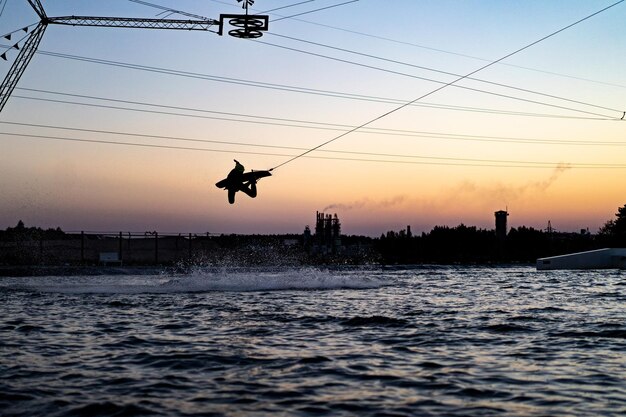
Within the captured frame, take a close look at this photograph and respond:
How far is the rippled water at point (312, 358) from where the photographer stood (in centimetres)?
977

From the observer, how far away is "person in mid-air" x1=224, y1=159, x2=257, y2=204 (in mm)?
28594

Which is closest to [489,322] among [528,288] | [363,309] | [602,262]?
[363,309]

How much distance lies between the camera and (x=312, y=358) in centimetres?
1337

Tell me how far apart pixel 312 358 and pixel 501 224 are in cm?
7466

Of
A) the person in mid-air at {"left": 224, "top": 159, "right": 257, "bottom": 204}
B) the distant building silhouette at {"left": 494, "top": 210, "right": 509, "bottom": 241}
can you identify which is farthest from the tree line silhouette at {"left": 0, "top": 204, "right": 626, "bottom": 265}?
the person in mid-air at {"left": 224, "top": 159, "right": 257, "bottom": 204}

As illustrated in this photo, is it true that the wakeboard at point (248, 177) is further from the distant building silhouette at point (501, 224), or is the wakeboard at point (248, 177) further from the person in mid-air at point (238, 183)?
the distant building silhouette at point (501, 224)

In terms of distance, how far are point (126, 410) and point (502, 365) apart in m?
6.58

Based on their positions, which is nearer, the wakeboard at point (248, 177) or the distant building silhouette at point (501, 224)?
the wakeboard at point (248, 177)

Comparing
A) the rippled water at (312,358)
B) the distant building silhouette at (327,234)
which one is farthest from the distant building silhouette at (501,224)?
the rippled water at (312,358)

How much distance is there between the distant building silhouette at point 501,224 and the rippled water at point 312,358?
59406mm

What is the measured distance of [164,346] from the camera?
1496cm

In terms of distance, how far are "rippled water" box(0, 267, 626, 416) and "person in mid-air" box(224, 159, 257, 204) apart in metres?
4.93

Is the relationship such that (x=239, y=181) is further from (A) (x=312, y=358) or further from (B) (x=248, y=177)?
(A) (x=312, y=358)

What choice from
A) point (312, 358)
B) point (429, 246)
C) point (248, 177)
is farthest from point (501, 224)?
point (312, 358)
